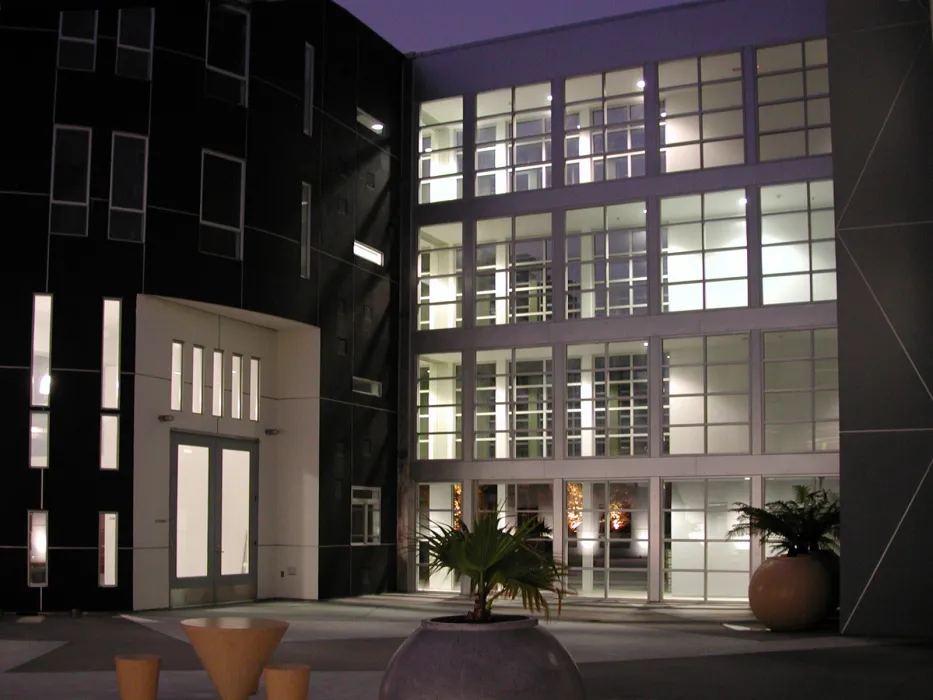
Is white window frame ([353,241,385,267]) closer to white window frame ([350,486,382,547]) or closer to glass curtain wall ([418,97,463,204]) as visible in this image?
glass curtain wall ([418,97,463,204])

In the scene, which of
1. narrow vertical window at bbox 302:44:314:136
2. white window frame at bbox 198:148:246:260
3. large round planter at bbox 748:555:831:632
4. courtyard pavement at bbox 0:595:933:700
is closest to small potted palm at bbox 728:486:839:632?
large round planter at bbox 748:555:831:632

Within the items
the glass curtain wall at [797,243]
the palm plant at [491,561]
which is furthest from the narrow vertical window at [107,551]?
the glass curtain wall at [797,243]

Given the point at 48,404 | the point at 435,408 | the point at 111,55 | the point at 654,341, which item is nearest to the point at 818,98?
the point at 654,341

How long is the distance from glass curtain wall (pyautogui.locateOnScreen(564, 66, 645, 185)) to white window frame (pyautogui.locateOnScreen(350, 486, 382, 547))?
9.57 metres

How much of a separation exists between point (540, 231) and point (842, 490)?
13.8 metres

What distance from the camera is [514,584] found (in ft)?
31.7

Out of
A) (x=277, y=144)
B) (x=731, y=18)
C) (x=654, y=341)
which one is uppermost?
(x=731, y=18)

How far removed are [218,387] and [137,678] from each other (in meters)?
15.9

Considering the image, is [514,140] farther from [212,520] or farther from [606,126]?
[212,520]

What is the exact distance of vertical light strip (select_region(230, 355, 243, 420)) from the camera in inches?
Answer: 1089

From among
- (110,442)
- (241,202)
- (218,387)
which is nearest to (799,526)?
(218,387)

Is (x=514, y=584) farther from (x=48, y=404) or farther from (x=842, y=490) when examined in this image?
(x=48, y=404)

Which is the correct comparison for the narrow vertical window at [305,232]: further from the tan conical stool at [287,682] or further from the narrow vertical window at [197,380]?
the tan conical stool at [287,682]

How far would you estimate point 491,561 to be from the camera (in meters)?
9.51
